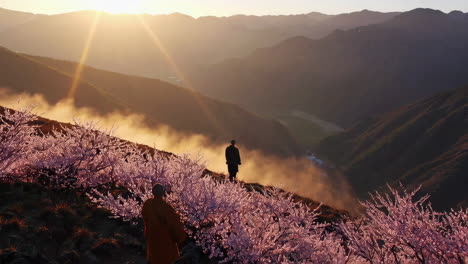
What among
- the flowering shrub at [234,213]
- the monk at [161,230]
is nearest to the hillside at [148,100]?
the flowering shrub at [234,213]

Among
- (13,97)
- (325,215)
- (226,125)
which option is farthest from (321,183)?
(325,215)

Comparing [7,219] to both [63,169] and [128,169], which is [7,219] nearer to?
[63,169]

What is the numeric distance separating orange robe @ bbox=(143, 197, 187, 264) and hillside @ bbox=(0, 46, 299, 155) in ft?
192

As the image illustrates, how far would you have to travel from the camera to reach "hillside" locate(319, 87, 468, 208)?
108m

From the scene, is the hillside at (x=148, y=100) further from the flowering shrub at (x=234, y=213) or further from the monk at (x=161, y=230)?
the monk at (x=161, y=230)

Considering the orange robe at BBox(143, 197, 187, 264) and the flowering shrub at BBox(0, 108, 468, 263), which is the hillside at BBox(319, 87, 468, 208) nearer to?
the flowering shrub at BBox(0, 108, 468, 263)

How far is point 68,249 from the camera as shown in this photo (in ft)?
28.6

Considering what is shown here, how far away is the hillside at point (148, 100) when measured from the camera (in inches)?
2645

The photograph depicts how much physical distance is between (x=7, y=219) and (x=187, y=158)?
489cm

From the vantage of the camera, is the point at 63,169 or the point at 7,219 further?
the point at 63,169

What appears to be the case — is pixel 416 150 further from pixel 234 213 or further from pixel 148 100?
pixel 234 213

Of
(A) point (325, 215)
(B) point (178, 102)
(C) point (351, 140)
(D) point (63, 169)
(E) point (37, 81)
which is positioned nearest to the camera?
(D) point (63, 169)

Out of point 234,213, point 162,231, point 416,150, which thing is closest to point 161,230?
point 162,231

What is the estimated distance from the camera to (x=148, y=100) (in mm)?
102688
